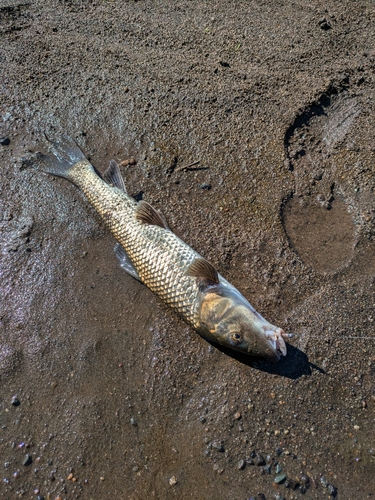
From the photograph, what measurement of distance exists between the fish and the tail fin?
0.05 ft

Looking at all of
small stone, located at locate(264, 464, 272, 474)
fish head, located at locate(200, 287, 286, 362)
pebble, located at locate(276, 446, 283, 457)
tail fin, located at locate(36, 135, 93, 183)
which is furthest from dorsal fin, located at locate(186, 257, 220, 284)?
tail fin, located at locate(36, 135, 93, 183)

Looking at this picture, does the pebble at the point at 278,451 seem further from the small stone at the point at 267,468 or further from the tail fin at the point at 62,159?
the tail fin at the point at 62,159

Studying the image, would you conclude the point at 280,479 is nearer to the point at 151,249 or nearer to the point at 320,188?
the point at 151,249

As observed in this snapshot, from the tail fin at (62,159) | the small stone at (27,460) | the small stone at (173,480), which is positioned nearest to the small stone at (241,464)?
the small stone at (173,480)

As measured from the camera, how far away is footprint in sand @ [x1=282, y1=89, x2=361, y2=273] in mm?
4164

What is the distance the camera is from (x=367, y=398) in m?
3.45

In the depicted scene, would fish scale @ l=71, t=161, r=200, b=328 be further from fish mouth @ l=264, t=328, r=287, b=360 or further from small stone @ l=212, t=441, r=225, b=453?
small stone @ l=212, t=441, r=225, b=453

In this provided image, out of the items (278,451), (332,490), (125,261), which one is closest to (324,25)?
(125,261)

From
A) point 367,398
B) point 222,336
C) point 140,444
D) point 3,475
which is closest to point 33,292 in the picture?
point 3,475

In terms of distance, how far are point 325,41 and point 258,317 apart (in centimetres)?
475

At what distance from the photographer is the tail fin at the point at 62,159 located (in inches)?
194

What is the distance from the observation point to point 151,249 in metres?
4.00

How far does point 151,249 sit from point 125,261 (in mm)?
479

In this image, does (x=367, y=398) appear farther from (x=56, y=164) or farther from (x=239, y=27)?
(x=239, y=27)
